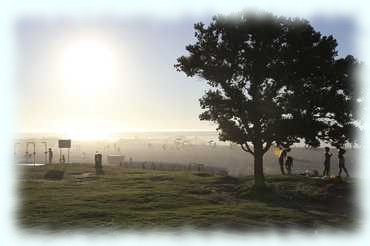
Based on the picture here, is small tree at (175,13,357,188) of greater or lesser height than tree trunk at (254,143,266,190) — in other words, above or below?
above

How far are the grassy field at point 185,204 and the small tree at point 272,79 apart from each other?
3.60m

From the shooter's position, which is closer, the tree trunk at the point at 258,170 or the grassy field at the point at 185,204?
the grassy field at the point at 185,204

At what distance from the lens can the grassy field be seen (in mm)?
23375

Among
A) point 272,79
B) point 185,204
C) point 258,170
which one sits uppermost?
point 272,79

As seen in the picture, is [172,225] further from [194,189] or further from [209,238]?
[194,189]

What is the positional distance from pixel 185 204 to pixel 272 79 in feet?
42.3

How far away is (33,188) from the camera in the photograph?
1444 inches

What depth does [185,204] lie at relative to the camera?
29547mm

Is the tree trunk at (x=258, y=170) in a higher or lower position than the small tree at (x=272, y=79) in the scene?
lower

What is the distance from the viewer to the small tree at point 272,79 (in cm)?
3625

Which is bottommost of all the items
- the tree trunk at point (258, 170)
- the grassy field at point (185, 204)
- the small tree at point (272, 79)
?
the grassy field at point (185, 204)

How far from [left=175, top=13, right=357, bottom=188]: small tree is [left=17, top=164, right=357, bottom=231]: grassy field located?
360 centimetres

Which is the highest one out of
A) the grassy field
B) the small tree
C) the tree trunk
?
the small tree

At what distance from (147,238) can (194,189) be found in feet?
56.1
